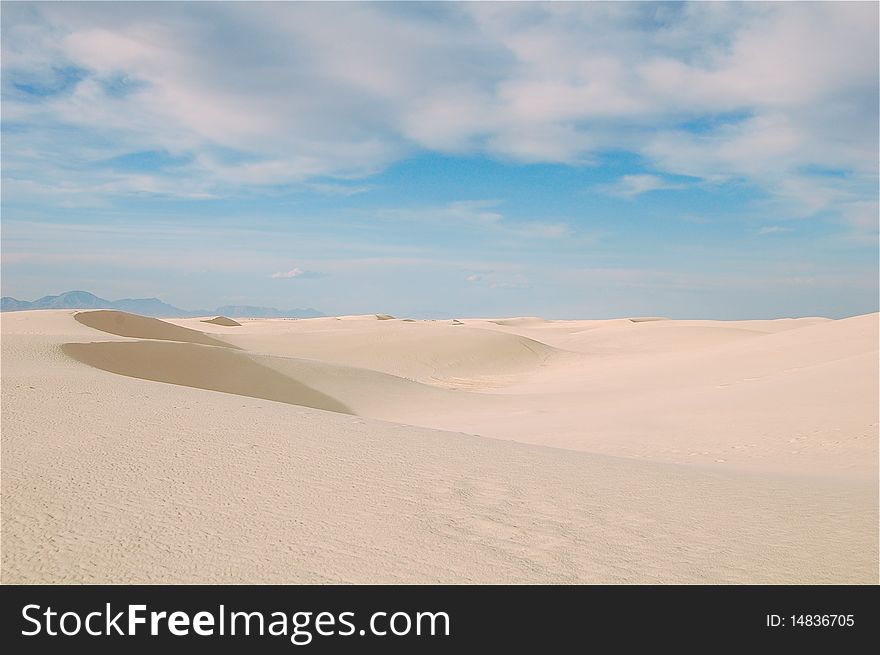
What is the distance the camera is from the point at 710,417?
981 cm

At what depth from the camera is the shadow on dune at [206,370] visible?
43.0ft

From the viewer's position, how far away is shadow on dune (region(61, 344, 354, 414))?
43.0 feet

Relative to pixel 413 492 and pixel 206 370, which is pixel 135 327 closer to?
pixel 206 370

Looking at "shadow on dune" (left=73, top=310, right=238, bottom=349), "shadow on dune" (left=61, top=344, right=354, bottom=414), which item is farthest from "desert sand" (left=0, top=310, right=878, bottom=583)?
"shadow on dune" (left=73, top=310, right=238, bottom=349)

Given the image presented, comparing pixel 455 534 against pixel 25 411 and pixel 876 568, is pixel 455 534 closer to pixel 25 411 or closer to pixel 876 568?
pixel 876 568

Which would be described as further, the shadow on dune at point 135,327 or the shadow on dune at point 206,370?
the shadow on dune at point 135,327

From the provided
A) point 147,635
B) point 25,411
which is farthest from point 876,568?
point 25,411


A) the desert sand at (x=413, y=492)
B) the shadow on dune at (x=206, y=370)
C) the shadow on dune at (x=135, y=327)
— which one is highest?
the shadow on dune at (x=135, y=327)

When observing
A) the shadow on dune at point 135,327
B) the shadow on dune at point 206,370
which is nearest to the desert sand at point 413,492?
the shadow on dune at point 206,370

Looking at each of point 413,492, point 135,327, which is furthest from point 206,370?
point 413,492

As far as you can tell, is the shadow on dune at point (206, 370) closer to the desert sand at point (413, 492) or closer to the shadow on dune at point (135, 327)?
the desert sand at point (413, 492)

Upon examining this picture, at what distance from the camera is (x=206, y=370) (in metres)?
14.7

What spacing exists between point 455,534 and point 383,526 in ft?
1.37

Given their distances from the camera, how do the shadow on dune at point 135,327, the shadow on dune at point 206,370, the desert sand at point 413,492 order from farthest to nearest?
the shadow on dune at point 135,327
the shadow on dune at point 206,370
the desert sand at point 413,492
